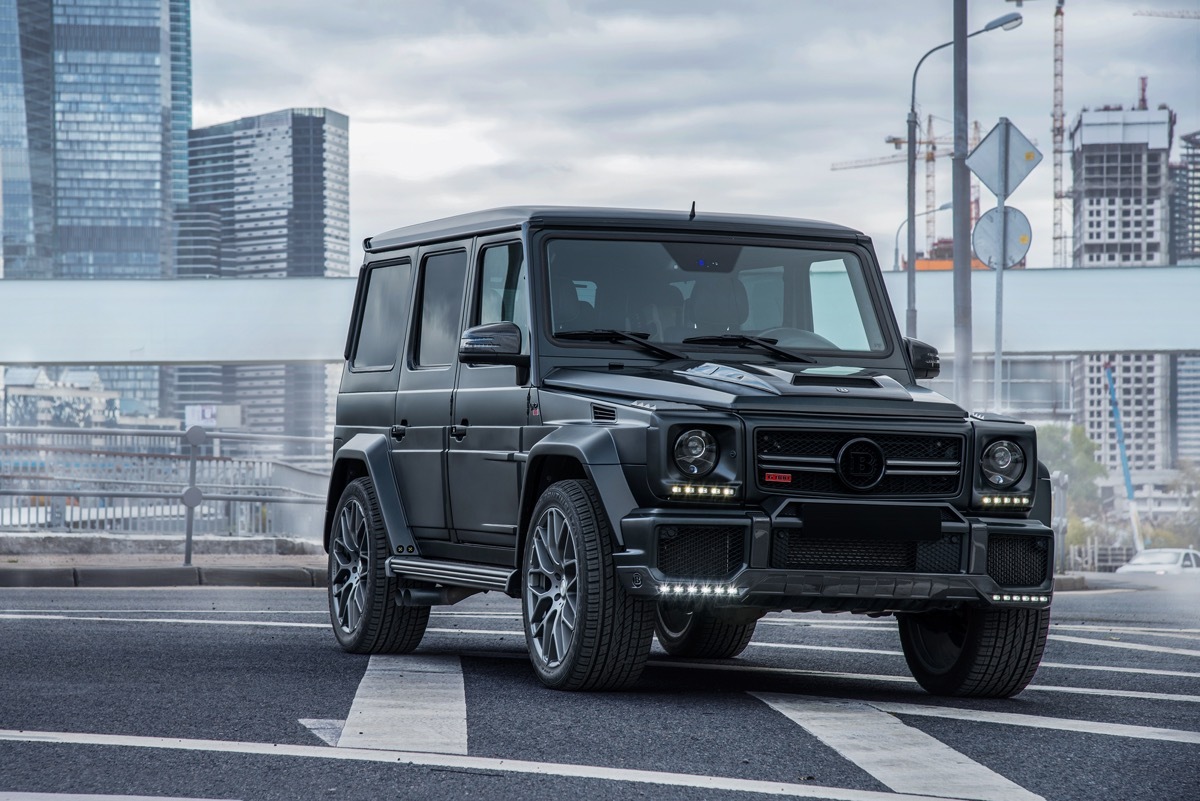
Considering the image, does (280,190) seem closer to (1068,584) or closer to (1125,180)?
(1125,180)

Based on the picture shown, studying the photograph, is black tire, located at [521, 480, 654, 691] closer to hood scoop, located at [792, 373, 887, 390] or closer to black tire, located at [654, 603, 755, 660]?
hood scoop, located at [792, 373, 887, 390]

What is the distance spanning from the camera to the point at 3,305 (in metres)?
27.9

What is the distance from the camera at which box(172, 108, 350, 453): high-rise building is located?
460 ft

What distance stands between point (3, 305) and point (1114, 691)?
23770 millimetres

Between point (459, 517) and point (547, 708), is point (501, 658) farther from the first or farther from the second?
point (547, 708)

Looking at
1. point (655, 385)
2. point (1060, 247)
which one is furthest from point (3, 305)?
point (1060, 247)

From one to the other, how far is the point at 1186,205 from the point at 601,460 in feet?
588

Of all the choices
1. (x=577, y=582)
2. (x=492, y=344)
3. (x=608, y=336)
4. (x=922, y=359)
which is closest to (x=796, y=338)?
(x=922, y=359)

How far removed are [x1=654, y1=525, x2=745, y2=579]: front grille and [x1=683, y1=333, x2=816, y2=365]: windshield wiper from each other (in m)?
1.38

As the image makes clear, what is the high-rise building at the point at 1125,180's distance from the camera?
153 metres

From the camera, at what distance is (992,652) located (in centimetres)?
706

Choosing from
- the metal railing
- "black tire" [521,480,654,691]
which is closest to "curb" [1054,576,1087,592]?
the metal railing

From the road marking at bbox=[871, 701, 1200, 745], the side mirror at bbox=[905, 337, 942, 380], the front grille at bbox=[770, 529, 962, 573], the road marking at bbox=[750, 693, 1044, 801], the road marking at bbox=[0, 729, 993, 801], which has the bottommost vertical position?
the road marking at bbox=[871, 701, 1200, 745]

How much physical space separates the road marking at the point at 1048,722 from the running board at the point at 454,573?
1710mm
